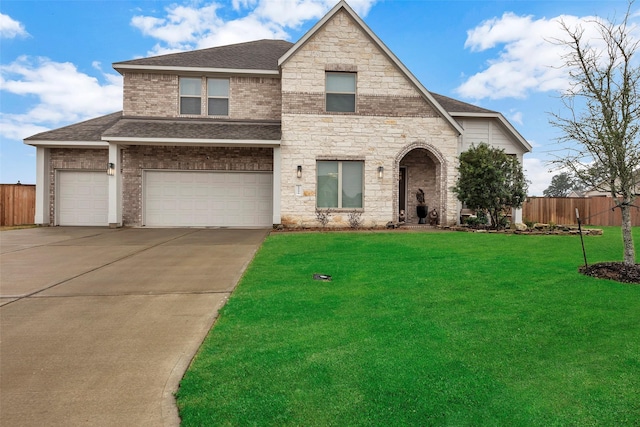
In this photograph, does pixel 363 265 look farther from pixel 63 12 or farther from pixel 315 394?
pixel 63 12

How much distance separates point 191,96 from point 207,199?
4549 millimetres

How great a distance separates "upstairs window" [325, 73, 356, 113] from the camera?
46.7 feet

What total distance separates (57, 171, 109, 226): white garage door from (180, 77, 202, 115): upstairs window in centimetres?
469

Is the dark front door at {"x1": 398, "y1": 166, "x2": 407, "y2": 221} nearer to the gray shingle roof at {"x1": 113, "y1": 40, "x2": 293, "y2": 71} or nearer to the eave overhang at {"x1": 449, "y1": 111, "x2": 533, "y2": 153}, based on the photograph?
the eave overhang at {"x1": 449, "y1": 111, "x2": 533, "y2": 153}

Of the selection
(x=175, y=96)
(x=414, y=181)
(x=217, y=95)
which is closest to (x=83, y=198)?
(x=175, y=96)

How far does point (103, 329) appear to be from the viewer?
407 cm

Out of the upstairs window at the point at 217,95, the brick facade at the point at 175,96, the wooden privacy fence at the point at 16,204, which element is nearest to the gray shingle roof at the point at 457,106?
the brick facade at the point at 175,96

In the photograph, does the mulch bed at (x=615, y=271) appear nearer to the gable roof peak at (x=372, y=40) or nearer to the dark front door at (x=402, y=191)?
the gable roof peak at (x=372, y=40)

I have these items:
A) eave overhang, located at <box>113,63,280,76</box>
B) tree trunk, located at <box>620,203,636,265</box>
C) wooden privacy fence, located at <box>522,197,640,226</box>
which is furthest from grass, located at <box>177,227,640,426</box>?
wooden privacy fence, located at <box>522,197,640,226</box>

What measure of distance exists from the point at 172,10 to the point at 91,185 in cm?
831

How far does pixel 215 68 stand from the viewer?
15.2 metres

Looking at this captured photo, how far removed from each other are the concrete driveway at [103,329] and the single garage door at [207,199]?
265 inches

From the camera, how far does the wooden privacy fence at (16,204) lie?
54.5 ft

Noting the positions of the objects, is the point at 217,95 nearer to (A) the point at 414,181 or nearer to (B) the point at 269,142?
(B) the point at 269,142
